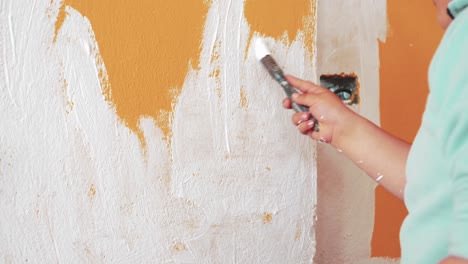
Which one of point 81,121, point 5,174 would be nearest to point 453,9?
point 81,121

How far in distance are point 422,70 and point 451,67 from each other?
54cm

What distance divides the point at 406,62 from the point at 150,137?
0.53 metres

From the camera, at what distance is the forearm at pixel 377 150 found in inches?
27.2

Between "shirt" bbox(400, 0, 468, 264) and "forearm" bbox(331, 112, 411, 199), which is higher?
"forearm" bbox(331, 112, 411, 199)

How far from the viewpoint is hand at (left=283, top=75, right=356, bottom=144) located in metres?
0.73

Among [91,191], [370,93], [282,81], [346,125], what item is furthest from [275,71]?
[91,191]

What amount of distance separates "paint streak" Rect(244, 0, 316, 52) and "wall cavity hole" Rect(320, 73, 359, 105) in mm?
119

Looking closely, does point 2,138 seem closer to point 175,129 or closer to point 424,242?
point 175,129

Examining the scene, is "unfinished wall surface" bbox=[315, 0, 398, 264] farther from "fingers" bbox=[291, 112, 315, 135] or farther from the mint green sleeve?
the mint green sleeve

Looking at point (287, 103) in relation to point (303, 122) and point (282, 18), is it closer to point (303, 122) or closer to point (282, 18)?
point (303, 122)

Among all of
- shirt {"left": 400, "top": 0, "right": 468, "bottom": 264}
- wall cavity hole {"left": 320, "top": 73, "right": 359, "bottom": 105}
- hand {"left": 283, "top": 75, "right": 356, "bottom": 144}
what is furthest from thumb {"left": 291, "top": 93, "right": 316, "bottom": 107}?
shirt {"left": 400, "top": 0, "right": 468, "bottom": 264}

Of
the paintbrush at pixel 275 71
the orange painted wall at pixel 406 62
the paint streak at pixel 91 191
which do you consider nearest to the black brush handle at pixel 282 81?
Result: the paintbrush at pixel 275 71

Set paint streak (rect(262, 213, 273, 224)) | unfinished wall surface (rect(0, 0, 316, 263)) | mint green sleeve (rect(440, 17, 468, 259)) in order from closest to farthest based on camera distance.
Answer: mint green sleeve (rect(440, 17, 468, 259))
unfinished wall surface (rect(0, 0, 316, 263))
paint streak (rect(262, 213, 273, 224))

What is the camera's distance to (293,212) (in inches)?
31.7
